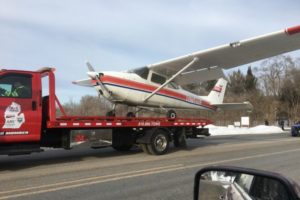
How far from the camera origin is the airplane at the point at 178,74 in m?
15.4

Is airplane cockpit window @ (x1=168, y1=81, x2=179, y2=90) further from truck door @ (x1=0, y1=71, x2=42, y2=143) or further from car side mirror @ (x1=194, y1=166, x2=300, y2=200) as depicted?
car side mirror @ (x1=194, y1=166, x2=300, y2=200)

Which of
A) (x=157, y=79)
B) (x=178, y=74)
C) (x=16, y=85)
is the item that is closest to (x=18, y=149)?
(x=16, y=85)

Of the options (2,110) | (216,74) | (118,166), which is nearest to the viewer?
(2,110)

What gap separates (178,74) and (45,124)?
796 centimetres

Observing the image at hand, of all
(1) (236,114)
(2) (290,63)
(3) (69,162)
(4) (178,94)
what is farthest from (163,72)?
(2) (290,63)

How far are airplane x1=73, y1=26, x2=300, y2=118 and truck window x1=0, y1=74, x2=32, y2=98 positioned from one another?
17.8 ft

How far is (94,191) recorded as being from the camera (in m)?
7.01

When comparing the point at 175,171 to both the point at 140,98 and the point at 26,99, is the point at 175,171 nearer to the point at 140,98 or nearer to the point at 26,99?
the point at 26,99

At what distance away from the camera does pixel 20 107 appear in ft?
31.7

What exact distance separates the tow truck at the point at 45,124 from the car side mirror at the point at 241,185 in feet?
25.5

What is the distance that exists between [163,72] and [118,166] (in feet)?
28.5

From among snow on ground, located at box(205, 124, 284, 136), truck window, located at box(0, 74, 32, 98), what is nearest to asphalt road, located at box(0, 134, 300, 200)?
truck window, located at box(0, 74, 32, 98)

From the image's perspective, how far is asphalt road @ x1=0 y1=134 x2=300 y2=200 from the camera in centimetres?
692

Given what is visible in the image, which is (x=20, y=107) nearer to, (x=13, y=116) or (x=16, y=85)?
(x=13, y=116)
